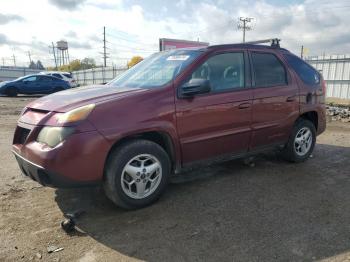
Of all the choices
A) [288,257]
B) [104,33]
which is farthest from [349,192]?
[104,33]

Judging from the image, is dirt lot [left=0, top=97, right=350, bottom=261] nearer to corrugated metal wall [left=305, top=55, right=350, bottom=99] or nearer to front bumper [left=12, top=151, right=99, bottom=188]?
front bumper [left=12, top=151, right=99, bottom=188]

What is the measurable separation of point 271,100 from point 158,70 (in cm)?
168

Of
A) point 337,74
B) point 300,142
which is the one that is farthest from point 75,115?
point 337,74

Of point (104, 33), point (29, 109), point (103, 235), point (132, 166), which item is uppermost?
point (104, 33)

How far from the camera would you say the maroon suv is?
3.24 meters

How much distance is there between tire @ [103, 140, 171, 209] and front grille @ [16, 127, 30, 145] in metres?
0.97

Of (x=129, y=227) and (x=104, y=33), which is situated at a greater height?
(x=104, y=33)

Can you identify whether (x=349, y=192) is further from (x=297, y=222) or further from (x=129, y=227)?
(x=129, y=227)

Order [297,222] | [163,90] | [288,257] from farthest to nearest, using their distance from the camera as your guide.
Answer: [163,90] → [297,222] → [288,257]

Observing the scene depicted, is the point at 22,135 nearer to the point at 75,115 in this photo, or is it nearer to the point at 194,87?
the point at 75,115

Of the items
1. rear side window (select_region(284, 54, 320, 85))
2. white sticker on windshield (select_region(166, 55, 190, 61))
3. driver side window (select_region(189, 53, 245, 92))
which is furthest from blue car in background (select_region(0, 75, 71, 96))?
driver side window (select_region(189, 53, 245, 92))

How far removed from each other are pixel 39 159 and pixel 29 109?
0.85 metres

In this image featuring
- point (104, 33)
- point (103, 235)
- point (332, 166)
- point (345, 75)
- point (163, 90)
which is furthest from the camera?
point (104, 33)

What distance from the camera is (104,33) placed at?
78.6 meters
